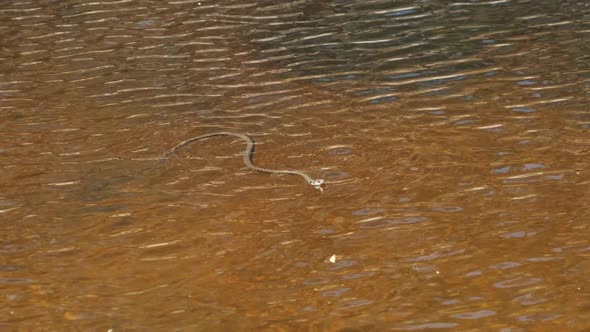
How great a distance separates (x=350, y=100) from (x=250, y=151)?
5.03 feet

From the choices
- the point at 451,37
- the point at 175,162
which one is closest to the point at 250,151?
the point at 175,162

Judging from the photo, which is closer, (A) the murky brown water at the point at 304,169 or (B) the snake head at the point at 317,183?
(A) the murky brown water at the point at 304,169

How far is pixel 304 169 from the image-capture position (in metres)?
8.23

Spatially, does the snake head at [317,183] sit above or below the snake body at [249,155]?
below

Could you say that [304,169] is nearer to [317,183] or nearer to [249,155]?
[317,183]

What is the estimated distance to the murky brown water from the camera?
6.34 metres

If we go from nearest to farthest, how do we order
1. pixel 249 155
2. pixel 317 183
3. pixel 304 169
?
pixel 317 183 < pixel 304 169 < pixel 249 155

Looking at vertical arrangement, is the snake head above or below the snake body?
below

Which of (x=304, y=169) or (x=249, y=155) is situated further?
(x=249, y=155)

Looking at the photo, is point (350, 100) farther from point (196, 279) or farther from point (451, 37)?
point (196, 279)

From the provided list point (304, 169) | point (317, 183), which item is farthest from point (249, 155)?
point (317, 183)

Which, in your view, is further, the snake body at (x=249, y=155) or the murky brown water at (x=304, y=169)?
the snake body at (x=249, y=155)

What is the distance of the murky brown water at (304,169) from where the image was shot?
634 cm

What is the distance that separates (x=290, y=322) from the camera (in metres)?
6.09
